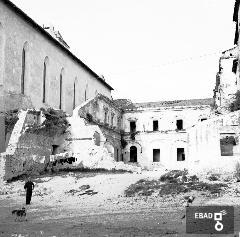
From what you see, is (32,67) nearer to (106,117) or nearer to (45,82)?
(45,82)

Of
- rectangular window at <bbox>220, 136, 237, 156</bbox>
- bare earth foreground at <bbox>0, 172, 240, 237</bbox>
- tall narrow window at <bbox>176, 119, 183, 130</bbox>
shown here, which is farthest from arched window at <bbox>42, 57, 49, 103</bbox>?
tall narrow window at <bbox>176, 119, 183, 130</bbox>

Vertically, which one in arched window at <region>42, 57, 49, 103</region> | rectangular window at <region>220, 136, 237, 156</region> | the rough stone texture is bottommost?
rectangular window at <region>220, 136, 237, 156</region>

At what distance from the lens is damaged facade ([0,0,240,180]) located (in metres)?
23.9

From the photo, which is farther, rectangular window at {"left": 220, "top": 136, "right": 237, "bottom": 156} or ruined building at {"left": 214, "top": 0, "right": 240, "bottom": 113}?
ruined building at {"left": 214, "top": 0, "right": 240, "bottom": 113}

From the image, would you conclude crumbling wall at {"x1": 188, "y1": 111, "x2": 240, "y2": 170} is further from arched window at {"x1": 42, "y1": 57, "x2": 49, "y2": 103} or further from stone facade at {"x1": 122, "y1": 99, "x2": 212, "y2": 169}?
stone facade at {"x1": 122, "y1": 99, "x2": 212, "y2": 169}

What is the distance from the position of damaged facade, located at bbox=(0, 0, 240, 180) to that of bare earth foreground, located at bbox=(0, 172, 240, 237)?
11.6ft

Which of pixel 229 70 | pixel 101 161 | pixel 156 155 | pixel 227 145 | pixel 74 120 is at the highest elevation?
pixel 229 70

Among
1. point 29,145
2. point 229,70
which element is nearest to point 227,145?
point 29,145

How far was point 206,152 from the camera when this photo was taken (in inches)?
948

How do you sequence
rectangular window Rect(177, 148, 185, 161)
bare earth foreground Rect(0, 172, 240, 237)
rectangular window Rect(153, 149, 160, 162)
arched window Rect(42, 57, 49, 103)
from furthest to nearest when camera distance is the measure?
rectangular window Rect(153, 149, 160, 162) < rectangular window Rect(177, 148, 185, 161) < arched window Rect(42, 57, 49, 103) < bare earth foreground Rect(0, 172, 240, 237)

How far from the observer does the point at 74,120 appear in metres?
28.3

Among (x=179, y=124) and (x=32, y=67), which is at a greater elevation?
(x=32, y=67)

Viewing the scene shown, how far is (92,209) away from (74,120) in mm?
14527

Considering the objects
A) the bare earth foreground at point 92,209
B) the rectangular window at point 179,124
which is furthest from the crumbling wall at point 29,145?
the rectangular window at point 179,124
